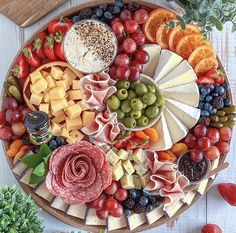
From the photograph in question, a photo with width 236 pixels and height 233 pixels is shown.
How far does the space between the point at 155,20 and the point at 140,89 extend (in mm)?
230

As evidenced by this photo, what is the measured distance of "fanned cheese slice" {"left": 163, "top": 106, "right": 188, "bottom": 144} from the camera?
75.1 inches

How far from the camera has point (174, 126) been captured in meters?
1.92

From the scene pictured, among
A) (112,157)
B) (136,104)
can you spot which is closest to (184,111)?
(136,104)

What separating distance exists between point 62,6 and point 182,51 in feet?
1.38

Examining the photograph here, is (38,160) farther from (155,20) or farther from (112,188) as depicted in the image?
(155,20)

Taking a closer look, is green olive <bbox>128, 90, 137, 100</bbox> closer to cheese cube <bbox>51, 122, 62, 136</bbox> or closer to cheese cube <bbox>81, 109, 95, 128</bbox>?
cheese cube <bbox>81, 109, 95, 128</bbox>

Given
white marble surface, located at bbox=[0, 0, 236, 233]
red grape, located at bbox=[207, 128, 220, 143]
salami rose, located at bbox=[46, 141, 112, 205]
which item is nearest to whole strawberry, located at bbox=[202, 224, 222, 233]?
white marble surface, located at bbox=[0, 0, 236, 233]

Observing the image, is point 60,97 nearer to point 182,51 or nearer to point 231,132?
point 182,51

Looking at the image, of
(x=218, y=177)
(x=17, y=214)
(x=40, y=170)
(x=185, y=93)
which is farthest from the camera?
(x=218, y=177)

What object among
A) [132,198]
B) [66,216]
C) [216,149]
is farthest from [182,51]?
[66,216]

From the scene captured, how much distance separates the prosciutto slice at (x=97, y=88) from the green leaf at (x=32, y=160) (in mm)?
222

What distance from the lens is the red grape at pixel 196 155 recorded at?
1.89 metres

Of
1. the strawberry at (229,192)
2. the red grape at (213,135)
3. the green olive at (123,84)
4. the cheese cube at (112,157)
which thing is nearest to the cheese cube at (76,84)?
the green olive at (123,84)

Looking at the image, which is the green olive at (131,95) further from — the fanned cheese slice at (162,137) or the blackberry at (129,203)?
the blackberry at (129,203)
